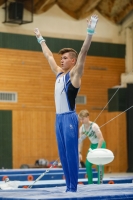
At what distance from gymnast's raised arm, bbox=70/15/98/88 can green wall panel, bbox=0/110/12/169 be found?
12.0m

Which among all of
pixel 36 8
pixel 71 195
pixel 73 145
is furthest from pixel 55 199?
pixel 36 8

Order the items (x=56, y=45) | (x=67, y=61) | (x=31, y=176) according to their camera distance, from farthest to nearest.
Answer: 1. (x=56, y=45)
2. (x=31, y=176)
3. (x=67, y=61)

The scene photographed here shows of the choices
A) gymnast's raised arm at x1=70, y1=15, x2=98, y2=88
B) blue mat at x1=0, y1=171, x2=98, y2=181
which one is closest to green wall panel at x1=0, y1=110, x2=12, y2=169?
blue mat at x1=0, y1=171, x2=98, y2=181

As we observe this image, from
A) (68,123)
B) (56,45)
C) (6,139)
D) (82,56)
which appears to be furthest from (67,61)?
(56,45)

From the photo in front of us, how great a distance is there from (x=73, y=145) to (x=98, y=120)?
1368 centimetres

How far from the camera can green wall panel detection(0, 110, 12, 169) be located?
18641 millimetres

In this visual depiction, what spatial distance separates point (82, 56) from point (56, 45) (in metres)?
13.4

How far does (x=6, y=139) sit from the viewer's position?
739 inches

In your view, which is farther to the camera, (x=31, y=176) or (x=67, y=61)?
(x=31, y=176)

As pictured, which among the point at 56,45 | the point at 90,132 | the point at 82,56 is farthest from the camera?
the point at 56,45

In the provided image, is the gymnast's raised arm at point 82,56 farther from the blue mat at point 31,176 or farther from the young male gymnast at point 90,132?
the blue mat at point 31,176

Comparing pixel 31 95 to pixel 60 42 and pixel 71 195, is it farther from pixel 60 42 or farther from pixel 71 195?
pixel 71 195

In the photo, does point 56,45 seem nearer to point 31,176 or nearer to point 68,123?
point 31,176

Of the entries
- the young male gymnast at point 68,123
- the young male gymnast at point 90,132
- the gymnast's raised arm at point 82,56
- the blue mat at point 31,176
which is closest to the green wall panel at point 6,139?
the blue mat at point 31,176
